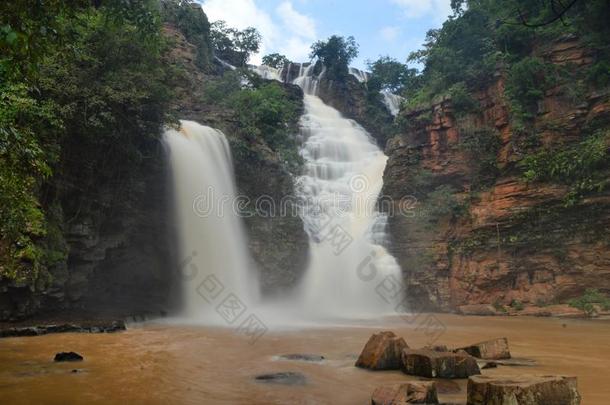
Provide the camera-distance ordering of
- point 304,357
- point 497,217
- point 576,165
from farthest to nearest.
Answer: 1. point 497,217
2. point 576,165
3. point 304,357

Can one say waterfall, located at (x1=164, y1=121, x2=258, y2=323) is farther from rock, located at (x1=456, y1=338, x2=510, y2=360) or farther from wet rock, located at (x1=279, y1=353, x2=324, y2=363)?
rock, located at (x1=456, y1=338, x2=510, y2=360)

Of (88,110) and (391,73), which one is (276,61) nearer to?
(391,73)

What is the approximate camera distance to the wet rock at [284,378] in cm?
632

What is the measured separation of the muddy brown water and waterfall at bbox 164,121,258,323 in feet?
21.3

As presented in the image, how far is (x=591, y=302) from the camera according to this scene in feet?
56.1

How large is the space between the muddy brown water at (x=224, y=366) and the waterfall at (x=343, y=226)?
9.05m

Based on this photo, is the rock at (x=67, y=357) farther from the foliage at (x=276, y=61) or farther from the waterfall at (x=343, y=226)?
the foliage at (x=276, y=61)

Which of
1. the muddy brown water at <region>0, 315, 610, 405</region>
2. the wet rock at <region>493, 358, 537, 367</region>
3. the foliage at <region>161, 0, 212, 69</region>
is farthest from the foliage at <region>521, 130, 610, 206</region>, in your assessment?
the foliage at <region>161, 0, 212, 69</region>

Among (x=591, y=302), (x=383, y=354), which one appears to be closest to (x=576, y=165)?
(x=591, y=302)

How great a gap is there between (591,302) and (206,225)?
48.8 feet

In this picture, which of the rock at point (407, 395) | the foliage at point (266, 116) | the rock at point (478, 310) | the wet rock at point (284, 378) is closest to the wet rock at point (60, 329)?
the wet rock at point (284, 378)

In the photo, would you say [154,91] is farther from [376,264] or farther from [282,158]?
[376,264]

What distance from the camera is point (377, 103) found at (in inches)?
1615

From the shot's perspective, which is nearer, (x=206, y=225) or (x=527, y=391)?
(x=527, y=391)
